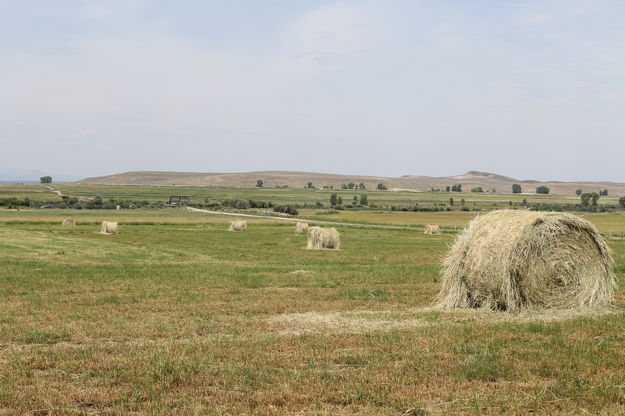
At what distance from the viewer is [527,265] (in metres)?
15.6

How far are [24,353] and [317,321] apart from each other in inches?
219

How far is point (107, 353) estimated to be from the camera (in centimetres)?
1054

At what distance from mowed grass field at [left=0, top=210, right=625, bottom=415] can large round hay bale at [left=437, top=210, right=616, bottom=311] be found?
73cm

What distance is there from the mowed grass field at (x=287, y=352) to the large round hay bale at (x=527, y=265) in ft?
2.39

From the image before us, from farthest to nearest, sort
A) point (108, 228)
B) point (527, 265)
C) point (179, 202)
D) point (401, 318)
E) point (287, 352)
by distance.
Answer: point (179, 202) < point (108, 228) < point (527, 265) < point (401, 318) < point (287, 352)

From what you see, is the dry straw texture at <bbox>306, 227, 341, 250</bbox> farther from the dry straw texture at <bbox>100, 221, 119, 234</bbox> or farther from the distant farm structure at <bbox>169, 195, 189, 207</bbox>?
the distant farm structure at <bbox>169, 195, 189, 207</bbox>

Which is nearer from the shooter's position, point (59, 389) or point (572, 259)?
point (59, 389)

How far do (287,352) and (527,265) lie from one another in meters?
7.41

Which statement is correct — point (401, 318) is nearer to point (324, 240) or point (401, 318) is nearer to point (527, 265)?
point (527, 265)

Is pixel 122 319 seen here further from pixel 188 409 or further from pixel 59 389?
pixel 188 409

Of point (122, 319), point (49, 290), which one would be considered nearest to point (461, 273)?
point (122, 319)

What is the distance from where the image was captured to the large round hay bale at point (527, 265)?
1540cm

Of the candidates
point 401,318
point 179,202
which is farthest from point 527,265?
point 179,202

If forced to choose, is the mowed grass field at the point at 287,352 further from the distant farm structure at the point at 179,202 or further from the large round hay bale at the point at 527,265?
the distant farm structure at the point at 179,202
